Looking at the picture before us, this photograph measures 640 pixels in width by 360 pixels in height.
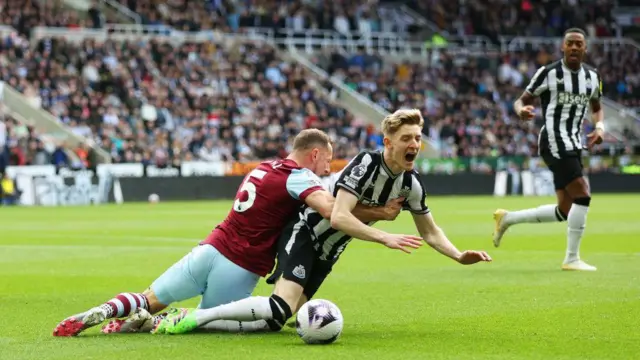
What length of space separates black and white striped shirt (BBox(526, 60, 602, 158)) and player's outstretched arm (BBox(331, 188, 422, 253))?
5.79 m

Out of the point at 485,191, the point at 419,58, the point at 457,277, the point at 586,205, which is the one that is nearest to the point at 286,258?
the point at 457,277

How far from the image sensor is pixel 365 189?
796 cm

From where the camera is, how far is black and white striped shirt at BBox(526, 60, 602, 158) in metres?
13.1

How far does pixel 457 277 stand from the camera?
1219cm

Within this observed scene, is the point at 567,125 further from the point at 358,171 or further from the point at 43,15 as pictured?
the point at 43,15

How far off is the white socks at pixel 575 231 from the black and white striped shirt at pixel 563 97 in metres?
0.72

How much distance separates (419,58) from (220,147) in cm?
1390

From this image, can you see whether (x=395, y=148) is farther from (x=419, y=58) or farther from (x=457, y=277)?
(x=419, y=58)

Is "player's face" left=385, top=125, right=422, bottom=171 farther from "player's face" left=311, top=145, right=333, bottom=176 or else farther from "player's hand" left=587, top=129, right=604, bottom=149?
"player's hand" left=587, top=129, right=604, bottom=149

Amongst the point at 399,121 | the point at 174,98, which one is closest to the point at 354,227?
the point at 399,121

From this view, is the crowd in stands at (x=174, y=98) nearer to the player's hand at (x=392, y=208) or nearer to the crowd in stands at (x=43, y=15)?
the crowd in stands at (x=43, y=15)

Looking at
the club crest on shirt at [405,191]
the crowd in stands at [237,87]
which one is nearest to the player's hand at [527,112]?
the club crest on shirt at [405,191]

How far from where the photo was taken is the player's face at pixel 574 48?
12.9m

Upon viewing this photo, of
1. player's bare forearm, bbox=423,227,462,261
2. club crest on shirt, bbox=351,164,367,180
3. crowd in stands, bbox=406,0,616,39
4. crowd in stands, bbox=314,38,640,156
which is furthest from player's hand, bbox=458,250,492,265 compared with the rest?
crowd in stands, bbox=406,0,616,39
